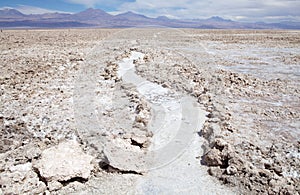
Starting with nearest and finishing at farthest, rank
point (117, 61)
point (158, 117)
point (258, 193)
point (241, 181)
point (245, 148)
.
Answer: point (258, 193) → point (241, 181) → point (245, 148) → point (158, 117) → point (117, 61)

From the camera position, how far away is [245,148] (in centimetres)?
463

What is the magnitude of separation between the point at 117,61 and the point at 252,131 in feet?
29.2

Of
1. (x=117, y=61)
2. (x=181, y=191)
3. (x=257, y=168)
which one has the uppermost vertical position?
(x=117, y=61)

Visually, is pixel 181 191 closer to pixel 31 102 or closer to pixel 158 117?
pixel 158 117

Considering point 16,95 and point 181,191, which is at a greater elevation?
point 16,95

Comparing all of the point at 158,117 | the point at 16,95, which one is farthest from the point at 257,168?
the point at 16,95

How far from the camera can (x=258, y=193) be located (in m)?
3.52

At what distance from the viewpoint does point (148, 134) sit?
5.38 m

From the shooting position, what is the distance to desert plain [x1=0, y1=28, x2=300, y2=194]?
3.85m

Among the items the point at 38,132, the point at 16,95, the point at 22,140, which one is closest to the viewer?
the point at 22,140

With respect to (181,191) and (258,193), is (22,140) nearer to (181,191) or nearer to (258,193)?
(181,191)

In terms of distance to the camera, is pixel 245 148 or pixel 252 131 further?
pixel 252 131

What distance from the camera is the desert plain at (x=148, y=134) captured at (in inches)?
152

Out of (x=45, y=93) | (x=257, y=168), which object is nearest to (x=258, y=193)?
(x=257, y=168)
